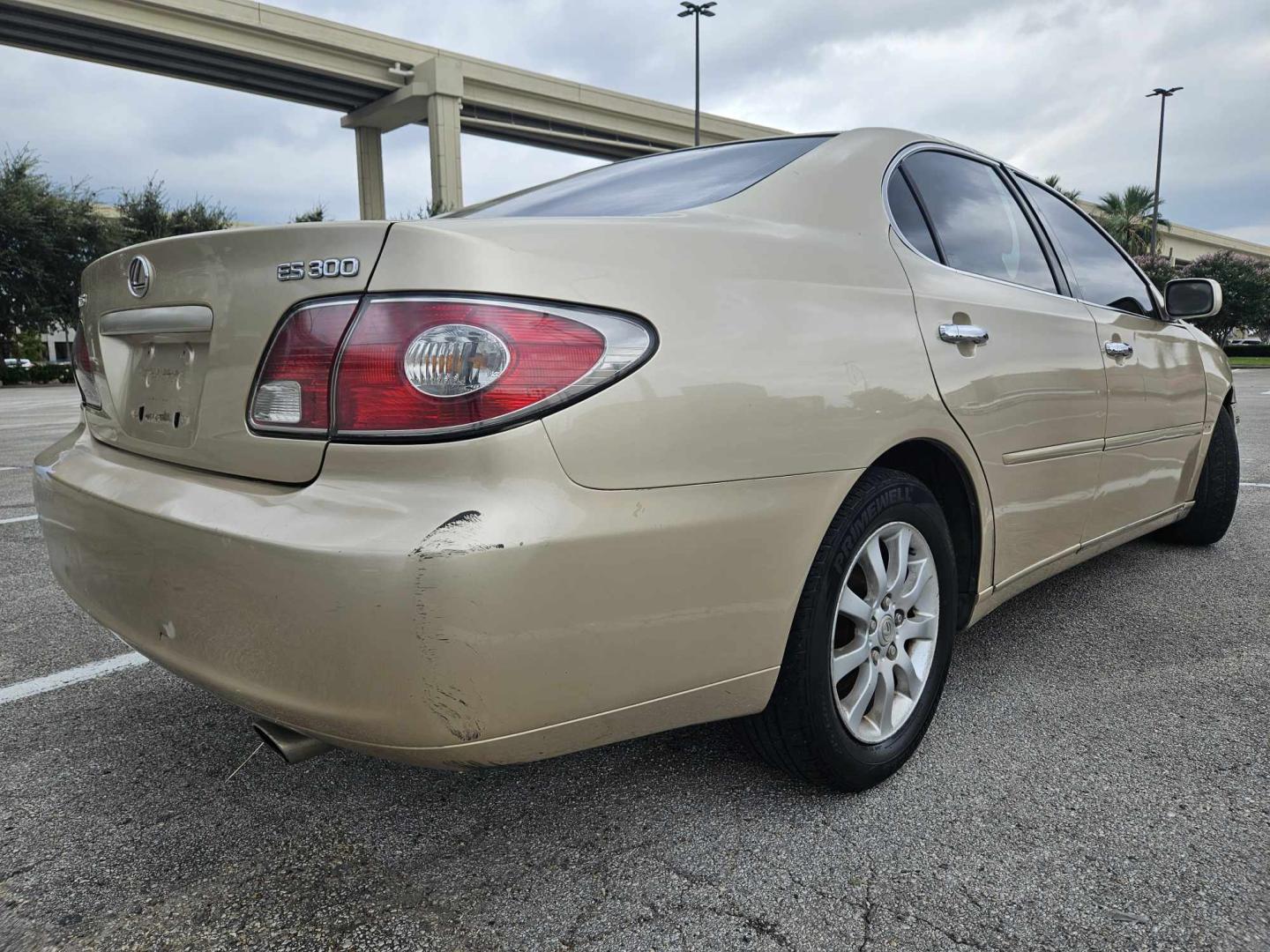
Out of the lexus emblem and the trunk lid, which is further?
the lexus emblem

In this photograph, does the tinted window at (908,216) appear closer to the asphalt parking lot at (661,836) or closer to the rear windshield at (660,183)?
the rear windshield at (660,183)

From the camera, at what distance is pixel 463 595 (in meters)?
1.32

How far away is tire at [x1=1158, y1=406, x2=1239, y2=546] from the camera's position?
13.3ft

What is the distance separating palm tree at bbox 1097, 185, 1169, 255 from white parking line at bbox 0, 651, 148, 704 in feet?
189

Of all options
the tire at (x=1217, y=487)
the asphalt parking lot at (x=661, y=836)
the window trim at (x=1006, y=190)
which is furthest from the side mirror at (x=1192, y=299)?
the asphalt parking lot at (x=661, y=836)

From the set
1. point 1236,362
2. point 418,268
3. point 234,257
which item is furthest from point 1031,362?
point 1236,362

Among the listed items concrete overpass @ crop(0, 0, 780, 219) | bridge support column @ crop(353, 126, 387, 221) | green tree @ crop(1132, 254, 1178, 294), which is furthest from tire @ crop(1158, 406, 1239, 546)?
bridge support column @ crop(353, 126, 387, 221)

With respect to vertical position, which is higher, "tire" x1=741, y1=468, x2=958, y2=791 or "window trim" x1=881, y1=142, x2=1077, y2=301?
"window trim" x1=881, y1=142, x2=1077, y2=301

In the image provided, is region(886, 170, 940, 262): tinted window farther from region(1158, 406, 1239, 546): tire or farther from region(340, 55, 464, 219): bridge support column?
region(340, 55, 464, 219): bridge support column

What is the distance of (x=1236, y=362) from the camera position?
37938mm

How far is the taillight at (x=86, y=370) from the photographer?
82.8 inches

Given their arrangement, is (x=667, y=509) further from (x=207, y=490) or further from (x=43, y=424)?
(x=43, y=424)

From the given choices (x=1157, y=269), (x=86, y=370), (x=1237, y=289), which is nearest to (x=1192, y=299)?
(x=86, y=370)

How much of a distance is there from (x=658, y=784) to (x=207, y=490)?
114cm
